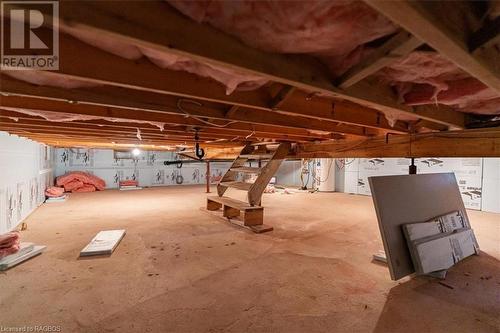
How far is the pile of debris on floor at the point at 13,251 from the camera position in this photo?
214 cm

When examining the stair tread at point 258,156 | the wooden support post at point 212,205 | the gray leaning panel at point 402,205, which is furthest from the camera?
the wooden support post at point 212,205

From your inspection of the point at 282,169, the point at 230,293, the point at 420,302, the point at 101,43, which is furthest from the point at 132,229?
the point at 282,169

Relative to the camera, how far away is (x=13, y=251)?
7.48ft

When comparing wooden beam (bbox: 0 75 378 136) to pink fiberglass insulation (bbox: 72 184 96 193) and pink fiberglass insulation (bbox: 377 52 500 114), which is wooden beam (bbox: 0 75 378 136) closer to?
pink fiberglass insulation (bbox: 377 52 500 114)

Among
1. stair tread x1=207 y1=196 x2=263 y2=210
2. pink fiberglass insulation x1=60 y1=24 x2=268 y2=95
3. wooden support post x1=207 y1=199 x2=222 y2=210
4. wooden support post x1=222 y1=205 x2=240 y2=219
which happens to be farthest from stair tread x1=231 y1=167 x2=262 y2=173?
pink fiberglass insulation x1=60 y1=24 x2=268 y2=95

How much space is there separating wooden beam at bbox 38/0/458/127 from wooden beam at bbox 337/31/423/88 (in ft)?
0.50

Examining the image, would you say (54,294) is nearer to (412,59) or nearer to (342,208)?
(412,59)

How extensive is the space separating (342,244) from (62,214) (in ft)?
14.5

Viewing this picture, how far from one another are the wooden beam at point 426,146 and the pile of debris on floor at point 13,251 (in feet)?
11.1

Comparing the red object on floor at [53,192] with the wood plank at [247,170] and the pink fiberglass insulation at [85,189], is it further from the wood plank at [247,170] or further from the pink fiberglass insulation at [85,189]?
the wood plank at [247,170]

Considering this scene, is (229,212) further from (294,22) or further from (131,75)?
(294,22)

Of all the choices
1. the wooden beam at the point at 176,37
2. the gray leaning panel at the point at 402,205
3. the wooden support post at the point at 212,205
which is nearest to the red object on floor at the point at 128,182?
the wooden support post at the point at 212,205

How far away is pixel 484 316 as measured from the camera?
5.14 feet

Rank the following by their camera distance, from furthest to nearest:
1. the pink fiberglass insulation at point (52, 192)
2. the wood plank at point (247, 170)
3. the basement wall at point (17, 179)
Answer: the pink fiberglass insulation at point (52, 192) → the wood plank at point (247, 170) → the basement wall at point (17, 179)
